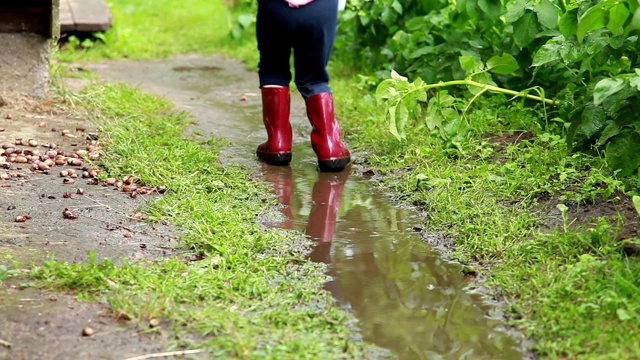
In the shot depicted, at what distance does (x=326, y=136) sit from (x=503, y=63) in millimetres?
1050

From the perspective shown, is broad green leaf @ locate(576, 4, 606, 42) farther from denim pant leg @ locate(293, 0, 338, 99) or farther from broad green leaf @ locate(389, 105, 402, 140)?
denim pant leg @ locate(293, 0, 338, 99)

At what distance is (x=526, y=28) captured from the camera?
14.8 ft

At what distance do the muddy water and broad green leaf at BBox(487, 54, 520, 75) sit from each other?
99cm

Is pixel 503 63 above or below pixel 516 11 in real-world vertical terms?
below

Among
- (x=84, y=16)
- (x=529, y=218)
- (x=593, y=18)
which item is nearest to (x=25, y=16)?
(x=84, y=16)

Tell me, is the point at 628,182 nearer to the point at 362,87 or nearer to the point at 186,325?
the point at 186,325

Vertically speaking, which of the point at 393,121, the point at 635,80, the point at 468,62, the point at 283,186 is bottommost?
the point at 283,186

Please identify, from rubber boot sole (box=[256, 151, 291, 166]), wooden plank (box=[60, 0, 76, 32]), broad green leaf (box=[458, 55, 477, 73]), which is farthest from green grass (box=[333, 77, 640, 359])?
wooden plank (box=[60, 0, 76, 32])

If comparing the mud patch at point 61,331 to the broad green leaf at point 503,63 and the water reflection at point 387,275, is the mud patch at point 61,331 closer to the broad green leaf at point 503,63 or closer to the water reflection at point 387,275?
the water reflection at point 387,275

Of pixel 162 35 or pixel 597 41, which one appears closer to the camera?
pixel 597 41

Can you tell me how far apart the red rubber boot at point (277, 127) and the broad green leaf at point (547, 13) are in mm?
1395

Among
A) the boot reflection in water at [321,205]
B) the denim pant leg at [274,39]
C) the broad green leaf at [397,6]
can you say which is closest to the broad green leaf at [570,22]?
the boot reflection in water at [321,205]

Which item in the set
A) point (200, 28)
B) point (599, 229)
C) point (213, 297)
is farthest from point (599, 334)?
point (200, 28)

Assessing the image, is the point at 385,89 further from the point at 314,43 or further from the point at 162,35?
the point at 162,35
